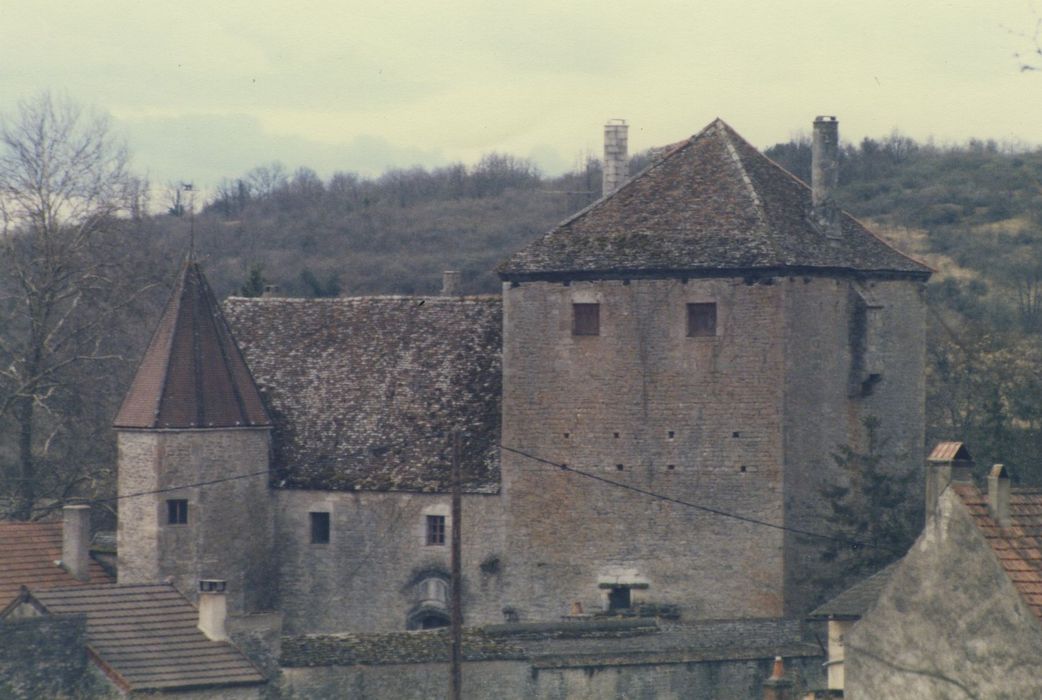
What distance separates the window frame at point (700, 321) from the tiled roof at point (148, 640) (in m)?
11.7

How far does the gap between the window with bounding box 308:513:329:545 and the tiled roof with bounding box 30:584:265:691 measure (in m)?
9.50

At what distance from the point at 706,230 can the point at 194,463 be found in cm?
1117

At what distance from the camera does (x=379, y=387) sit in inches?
1693

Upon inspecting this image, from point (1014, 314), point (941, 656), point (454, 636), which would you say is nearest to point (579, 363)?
point (454, 636)

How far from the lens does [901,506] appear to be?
38.6 m

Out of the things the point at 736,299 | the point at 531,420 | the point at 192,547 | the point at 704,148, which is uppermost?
the point at 704,148

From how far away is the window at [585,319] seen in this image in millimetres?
39562

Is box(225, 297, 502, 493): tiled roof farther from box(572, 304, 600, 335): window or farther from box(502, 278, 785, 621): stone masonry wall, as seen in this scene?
box(572, 304, 600, 335): window

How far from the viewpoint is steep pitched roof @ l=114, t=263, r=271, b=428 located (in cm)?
4050

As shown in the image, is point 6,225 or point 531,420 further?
point 6,225

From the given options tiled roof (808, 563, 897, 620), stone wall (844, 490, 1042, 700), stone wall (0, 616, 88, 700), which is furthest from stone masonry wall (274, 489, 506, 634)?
stone wall (844, 490, 1042, 700)

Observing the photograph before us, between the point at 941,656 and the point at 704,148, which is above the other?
the point at 704,148

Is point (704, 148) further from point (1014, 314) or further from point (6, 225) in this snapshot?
point (1014, 314)

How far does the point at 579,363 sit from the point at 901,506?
6.78 meters
